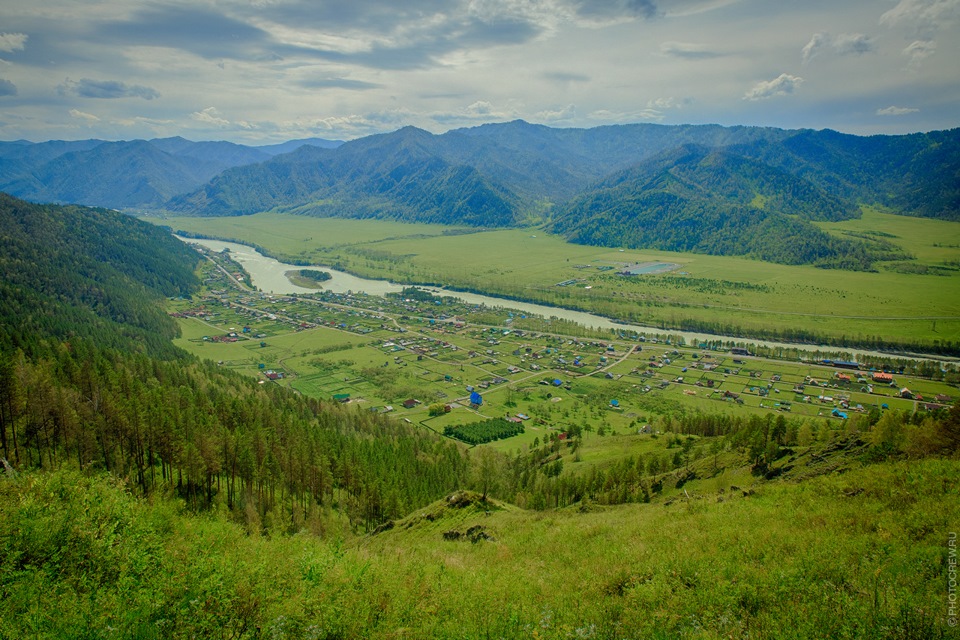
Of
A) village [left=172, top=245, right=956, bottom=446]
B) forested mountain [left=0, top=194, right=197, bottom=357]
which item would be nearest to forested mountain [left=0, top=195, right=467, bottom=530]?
forested mountain [left=0, top=194, right=197, bottom=357]

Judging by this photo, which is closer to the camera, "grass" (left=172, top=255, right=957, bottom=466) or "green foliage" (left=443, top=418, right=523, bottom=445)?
"green foliage" (left=443, top=418, right=523, bottom=445)

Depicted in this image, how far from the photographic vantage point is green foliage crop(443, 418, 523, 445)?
78.5 metres

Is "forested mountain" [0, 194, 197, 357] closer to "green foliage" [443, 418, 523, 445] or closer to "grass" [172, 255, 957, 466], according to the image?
"grass" [172, 255, 957, 466]

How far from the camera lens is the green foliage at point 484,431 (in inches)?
3091

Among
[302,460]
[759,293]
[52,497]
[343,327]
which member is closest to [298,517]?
[302,460]

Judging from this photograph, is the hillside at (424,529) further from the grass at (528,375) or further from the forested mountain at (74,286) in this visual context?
the forested mountain at (74,286)

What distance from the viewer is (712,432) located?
67438 millimetres

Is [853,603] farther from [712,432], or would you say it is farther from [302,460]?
[712,432]

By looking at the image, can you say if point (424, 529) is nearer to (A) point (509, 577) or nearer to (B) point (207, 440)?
(A) point (509, 577)

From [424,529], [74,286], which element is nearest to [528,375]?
[424,529]

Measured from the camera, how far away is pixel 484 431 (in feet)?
264

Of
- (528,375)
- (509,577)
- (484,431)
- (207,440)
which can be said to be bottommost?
(484,431)

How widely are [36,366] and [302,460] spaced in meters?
28.2

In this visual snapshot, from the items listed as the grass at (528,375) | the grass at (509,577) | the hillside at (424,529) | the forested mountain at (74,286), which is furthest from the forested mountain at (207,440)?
the grass at (528,375)
